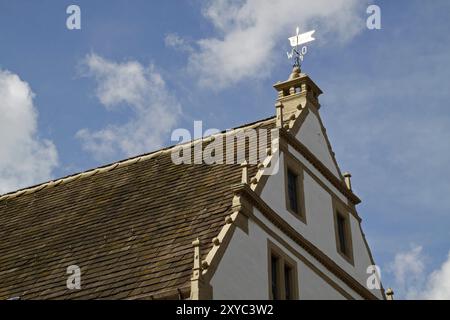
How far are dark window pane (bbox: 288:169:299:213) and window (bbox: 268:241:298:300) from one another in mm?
1874

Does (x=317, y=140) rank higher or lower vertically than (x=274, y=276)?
higher

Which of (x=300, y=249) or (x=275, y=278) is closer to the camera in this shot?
(x=275, y=278)

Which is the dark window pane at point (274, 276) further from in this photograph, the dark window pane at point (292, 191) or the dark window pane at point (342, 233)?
the dark window pane at point (342, 233)

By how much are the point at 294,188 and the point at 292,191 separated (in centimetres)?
18

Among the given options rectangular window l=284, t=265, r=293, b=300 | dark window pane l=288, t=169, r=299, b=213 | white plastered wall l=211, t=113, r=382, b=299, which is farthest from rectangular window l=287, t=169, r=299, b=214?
rectangular window l=284, t=265, r=293, b=300

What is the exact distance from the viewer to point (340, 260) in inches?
1024

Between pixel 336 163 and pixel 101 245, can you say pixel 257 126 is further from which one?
pixel 101 245

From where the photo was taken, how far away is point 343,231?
27.3 metres

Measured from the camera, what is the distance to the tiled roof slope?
21688mm

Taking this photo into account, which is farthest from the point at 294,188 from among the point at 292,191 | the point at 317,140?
the point at 317,140

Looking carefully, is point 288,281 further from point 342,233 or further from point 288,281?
point 342,233

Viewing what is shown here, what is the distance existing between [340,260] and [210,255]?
6267 millimetres
